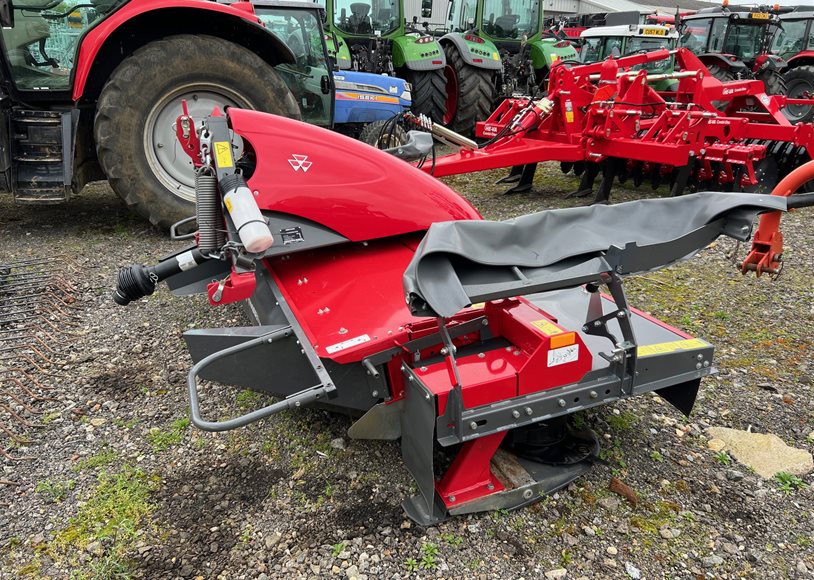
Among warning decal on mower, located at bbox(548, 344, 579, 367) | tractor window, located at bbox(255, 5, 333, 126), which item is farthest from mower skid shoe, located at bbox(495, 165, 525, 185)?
warning decal on mower, located at bbox(548, 344, 579, 367)

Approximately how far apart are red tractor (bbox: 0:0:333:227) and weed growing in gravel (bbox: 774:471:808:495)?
12.0 feet

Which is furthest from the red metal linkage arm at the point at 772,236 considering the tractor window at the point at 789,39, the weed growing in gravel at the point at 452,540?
the tractor window at the point at 789,39

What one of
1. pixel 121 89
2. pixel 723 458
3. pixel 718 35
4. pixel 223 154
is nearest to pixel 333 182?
pixel 223 154

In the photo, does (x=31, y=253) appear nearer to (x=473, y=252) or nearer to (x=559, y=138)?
(x=473, y=252)

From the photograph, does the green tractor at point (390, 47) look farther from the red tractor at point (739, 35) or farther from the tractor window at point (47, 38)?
the red tractor at point (739, 35)

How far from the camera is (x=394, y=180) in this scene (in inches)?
97.7

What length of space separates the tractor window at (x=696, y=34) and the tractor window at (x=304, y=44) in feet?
23.9

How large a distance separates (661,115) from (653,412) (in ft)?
12.3

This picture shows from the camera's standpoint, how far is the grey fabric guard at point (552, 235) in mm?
1611

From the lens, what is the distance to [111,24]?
Answer: 156 inches

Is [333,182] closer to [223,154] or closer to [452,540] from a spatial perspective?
[223,154]

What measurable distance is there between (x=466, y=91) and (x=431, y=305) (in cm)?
718

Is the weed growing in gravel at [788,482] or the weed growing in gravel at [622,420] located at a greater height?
the weed growing in gravel at [622,420]

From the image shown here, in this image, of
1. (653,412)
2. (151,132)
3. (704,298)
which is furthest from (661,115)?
(151,132)
